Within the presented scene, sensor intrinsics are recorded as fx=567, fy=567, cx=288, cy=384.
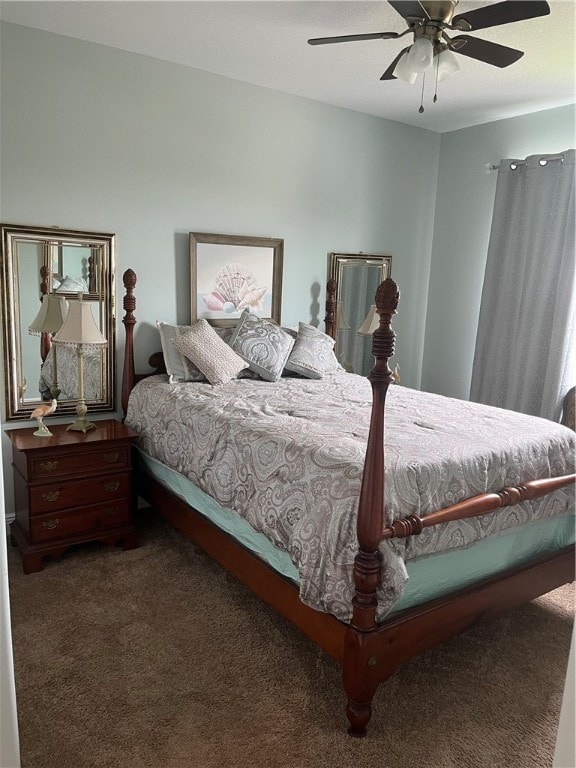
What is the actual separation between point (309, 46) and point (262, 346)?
5.67 feet

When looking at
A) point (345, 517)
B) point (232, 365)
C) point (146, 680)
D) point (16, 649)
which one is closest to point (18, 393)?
point (232, 365)

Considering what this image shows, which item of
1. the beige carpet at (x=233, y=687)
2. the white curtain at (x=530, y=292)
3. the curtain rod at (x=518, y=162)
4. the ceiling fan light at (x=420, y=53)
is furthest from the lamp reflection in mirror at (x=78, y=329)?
the curtain rod at (x=518, y=162)

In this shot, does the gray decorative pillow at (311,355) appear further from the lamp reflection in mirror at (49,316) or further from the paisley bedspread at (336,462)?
the lamp reflection in mirror at (49,316)

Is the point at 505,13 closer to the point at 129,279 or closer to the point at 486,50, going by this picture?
the point at 486,50

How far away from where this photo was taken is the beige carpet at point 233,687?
179 cm

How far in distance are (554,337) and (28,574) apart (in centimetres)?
365

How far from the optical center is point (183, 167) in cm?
362

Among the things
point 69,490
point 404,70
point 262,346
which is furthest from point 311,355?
point 404,70

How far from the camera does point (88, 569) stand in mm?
2865

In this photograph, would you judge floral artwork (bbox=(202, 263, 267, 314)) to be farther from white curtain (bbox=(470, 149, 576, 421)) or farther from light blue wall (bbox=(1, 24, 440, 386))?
white curtain (bbox=(470, 149, 576, 421))

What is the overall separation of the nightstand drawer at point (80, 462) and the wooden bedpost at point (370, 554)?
166 centimetres

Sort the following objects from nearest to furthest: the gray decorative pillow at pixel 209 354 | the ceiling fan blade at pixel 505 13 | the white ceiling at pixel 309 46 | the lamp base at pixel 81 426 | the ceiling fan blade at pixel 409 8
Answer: the ceiling fan blade at pixel 505 13
the ceiling fan blade at pixel 409 8
the white ceiling at pixel 309 46
the lamp base at pixel 81 426
the gray decorative pillow at pixel 209 354

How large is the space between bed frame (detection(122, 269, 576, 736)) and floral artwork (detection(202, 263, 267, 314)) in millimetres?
1844

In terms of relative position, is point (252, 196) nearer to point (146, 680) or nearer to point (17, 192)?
point (17, 192)
